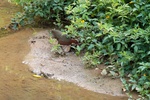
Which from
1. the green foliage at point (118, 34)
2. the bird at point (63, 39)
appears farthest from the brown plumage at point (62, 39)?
the green foliage at point (118, 34)

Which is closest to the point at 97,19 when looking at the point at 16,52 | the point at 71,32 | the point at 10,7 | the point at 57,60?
the point at 71,32

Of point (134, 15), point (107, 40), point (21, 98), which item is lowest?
point (21, 98)

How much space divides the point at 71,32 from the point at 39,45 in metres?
0.61

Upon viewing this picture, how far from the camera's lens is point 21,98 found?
3.85 meters

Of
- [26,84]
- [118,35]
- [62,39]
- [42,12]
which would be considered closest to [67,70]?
[26,84]

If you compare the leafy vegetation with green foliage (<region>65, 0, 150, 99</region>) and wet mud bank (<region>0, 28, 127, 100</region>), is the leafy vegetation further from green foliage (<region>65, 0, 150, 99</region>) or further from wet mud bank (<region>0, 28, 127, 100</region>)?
wet mud bank (<region>0, 28, 127, 100</region>)

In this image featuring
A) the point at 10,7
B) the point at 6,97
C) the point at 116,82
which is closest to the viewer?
the point at 6,97

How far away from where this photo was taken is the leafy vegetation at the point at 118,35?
13.3ft

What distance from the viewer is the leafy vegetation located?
4039 mm

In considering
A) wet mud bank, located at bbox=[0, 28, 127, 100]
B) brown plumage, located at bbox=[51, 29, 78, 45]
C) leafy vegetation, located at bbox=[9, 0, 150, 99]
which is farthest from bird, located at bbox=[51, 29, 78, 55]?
wet mud bank, located at bbox=[0, 28, 127, 100]

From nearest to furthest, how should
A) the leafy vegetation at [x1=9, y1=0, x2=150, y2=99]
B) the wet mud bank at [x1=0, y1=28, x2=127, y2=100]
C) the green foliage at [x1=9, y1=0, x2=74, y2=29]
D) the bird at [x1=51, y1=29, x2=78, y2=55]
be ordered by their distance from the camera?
the wet mud bank at [x1=0, y1=28, x2=127, y2=100] → the leafy vegetation at [x1=9, y1=0, x2=150, y2=99] → the bird at [x1=51, y1=29, x2=78, y2=55] → the green foliage at [x1=9, y1=0, x2=74, y2=29]

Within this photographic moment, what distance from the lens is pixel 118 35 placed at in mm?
4254

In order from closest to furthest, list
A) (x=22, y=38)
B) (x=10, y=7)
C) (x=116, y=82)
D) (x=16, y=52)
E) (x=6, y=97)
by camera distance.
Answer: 1. (x=6, y=97)
2. (x=116, y=82)
3. (x=16, y=52)
4. (x=22, y=38)
5. (x=10, y=7)

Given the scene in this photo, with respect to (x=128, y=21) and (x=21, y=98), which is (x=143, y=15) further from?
(x=21, y=98)
